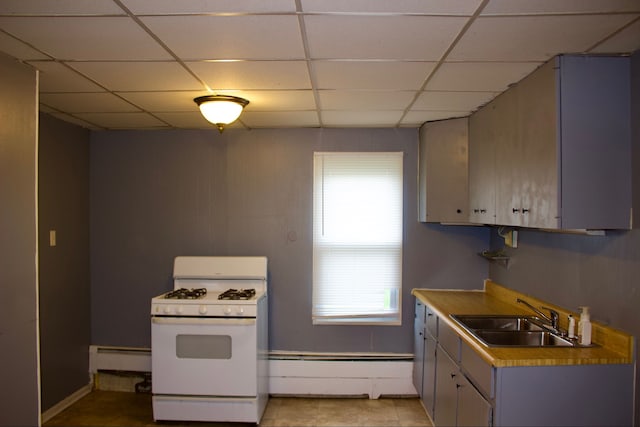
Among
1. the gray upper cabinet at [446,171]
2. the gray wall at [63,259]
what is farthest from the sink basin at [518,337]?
the gray wall at [63,259]

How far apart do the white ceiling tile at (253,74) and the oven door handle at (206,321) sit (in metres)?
1.64

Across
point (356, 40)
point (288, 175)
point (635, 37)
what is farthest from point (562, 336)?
point (288, 175)

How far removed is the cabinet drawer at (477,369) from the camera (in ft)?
6.79

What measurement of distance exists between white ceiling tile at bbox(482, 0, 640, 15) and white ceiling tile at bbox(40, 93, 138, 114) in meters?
2.26

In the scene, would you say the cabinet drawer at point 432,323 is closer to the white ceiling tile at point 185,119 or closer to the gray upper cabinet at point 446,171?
the gray upper cabinet at point 446,171

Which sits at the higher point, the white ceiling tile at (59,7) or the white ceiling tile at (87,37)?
the white ceiling tile at (59,7)

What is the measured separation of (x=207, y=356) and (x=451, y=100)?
2470 millimetres

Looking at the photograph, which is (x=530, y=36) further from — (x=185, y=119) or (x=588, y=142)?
(x=185, y=119)

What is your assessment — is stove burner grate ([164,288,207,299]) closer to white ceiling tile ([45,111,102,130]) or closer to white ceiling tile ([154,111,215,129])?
white ceiling tile ([154,111,215,129])

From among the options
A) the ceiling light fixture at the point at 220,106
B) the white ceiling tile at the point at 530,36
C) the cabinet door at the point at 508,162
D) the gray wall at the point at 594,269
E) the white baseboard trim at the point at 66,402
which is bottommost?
the white baseboard trim at the point at 66,402

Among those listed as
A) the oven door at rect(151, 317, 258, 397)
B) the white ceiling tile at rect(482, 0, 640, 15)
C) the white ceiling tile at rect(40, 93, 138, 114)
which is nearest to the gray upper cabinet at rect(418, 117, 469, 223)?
the oven door at rect(151, 317, 258, 397)

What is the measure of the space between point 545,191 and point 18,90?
8.44 feet

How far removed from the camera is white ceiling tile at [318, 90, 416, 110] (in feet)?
8.82

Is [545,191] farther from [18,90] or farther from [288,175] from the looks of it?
[18,90]
